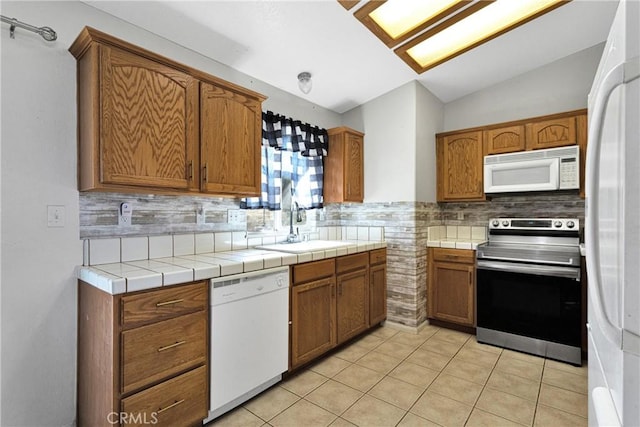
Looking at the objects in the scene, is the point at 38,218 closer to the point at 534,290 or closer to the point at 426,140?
the point at 426,140

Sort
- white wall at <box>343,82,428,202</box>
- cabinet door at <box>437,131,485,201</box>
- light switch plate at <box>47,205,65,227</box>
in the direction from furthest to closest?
cabinet door at <box>437,131,485,201</box>
white wall at <box>343,82,428,202</box>
light switch plate at <box>47,205,65,227</box>

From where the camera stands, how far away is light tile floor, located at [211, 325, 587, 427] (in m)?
1.81

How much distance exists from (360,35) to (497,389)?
8.73 feet

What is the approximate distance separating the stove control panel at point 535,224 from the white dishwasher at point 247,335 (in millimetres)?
2322

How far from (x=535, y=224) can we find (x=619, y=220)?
2.69m

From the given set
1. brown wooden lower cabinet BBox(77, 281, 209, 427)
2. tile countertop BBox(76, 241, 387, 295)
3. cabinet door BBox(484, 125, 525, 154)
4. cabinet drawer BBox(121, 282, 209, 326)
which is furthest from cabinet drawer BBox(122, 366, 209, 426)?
cabinet door BBox(484, 125, 525, 154)

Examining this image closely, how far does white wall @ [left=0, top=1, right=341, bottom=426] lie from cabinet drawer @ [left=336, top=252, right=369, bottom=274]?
1.74 m

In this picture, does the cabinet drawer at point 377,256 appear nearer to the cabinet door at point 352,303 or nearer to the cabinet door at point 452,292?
the cabinet door at point 352,303

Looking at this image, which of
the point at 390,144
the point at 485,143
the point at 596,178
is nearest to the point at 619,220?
the point at 596,178

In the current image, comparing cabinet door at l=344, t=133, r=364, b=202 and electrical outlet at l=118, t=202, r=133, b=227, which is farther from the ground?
cabinet door at l=344, t=133, r=364, b=202

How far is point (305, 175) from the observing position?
334 cm

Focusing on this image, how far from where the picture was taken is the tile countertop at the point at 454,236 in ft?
10.4

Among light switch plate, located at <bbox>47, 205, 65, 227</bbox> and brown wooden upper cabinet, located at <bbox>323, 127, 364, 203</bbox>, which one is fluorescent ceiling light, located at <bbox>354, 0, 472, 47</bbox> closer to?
brown wooden upper cabinet, located at <bbox>323, 127, 364, 203</bbox>

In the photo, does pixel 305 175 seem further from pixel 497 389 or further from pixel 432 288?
pixel 497 389
